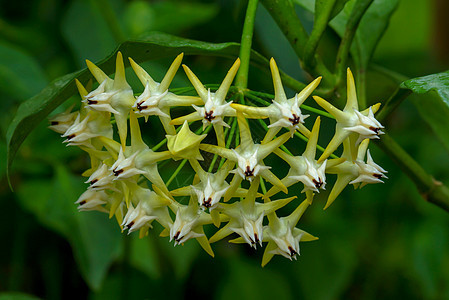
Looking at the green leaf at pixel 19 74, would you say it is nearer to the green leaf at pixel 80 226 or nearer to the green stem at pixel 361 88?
the green leaf at pixel 80 226

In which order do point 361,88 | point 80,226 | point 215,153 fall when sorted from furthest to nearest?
point 80,226 < point 361,88 < point 215,153

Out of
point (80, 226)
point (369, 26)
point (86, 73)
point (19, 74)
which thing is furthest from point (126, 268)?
point (369, 26)

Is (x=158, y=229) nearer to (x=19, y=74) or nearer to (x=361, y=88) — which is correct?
(x=19, y=74)

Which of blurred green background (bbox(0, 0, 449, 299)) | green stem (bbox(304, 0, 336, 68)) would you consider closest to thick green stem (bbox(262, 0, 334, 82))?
green stem (bbox(304, 0, 336, 68))

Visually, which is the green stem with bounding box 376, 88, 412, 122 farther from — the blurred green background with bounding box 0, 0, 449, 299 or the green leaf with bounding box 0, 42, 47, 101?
the green leaf with bounding box 0, 42, 47, 101

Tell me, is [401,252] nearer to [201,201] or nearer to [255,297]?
[255,297]

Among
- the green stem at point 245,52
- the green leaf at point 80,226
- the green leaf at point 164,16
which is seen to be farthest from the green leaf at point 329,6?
the green leaf at point 164,16

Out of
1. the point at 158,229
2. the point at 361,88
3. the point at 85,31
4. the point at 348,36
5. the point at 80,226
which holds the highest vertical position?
Result: the point at 348,36

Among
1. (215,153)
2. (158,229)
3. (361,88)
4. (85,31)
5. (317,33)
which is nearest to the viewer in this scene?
(215,153)

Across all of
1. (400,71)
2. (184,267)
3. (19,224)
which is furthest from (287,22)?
(400,71)
